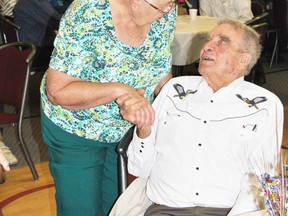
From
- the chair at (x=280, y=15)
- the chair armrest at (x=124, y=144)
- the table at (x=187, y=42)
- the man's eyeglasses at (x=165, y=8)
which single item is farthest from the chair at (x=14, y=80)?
the chair at (x=280, y=15)

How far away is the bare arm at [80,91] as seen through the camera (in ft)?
6.48

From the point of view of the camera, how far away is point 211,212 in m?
2.15

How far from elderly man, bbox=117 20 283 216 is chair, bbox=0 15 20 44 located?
11.8 ft

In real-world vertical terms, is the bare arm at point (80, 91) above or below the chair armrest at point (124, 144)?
above

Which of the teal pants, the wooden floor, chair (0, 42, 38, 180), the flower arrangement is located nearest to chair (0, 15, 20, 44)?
chair (0, 42, 38, 180)

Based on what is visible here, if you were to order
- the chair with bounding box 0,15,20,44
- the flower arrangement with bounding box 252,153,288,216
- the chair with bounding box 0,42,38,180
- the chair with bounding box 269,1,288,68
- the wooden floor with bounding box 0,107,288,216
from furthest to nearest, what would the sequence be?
the chair with bounding box 269,1,288,68 < the chair with bounding box 0,15,20,44 < the chair with bounding box 0,42,38,180 < the wooden floor with bounding box 0,107,288,216 < the flower arrangement with bounding box 252,153,288,216

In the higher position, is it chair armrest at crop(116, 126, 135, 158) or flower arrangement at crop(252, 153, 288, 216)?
flower arrangement at crop(252, 153, 288, 216)

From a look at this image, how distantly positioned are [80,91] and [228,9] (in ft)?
13.8

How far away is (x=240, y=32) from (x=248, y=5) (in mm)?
3630

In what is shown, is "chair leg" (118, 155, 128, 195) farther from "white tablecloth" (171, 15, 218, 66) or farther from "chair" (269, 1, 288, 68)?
"chair" (269, 1, 288, 68)

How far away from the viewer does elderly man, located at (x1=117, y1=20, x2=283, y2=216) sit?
2.16 m

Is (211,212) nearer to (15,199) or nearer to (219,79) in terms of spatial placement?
(219,79)

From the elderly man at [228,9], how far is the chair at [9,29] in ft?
7.03

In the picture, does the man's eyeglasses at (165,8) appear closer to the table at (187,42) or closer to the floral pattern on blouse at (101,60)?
the floral pattern on blouse at (101,60)
